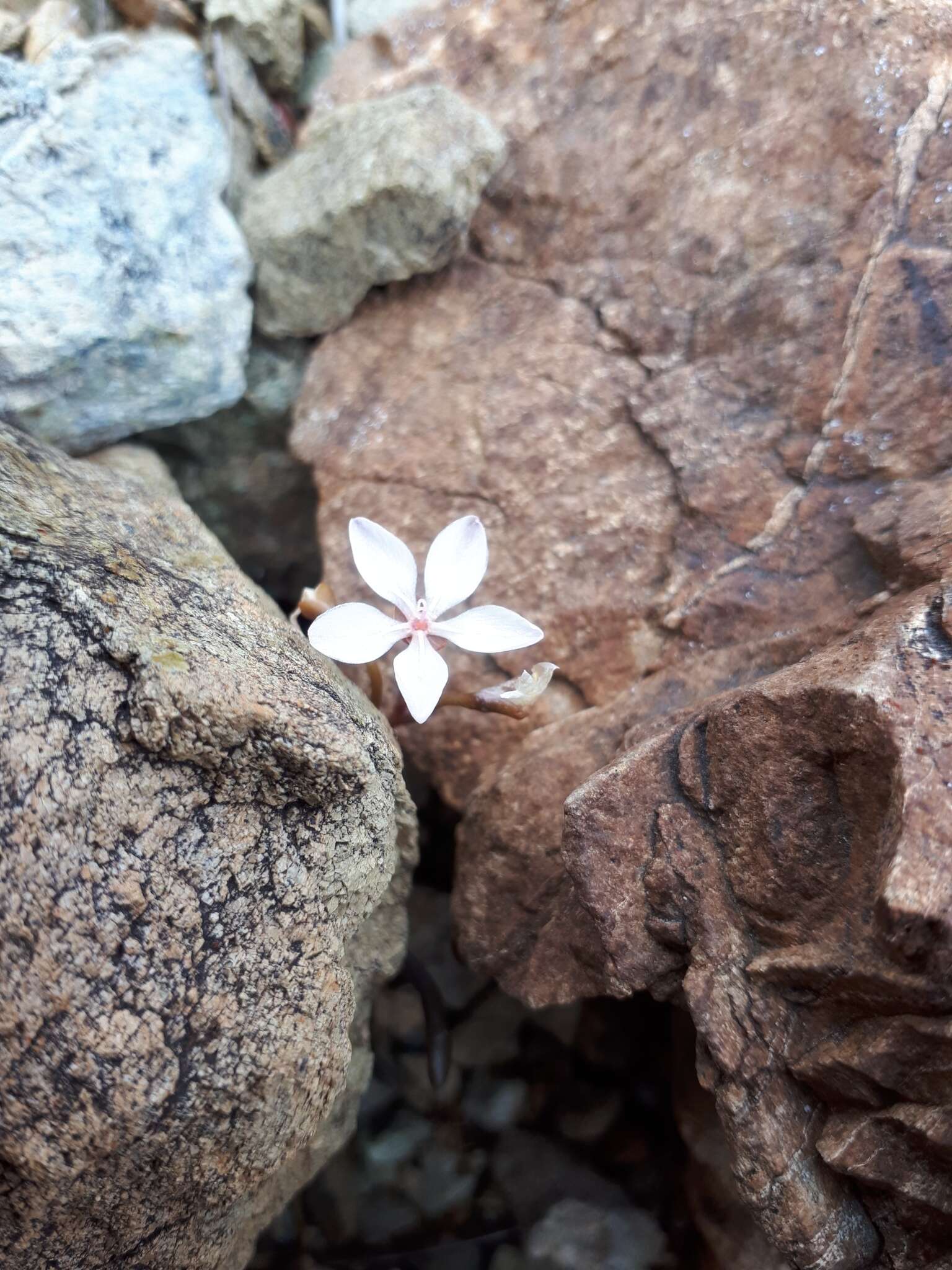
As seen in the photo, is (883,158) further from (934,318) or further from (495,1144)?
(495,1144)

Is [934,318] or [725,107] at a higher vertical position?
[725,107]

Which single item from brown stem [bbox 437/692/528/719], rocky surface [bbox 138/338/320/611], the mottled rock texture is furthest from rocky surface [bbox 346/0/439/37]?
brown stem [bbox 437/692/528/719]

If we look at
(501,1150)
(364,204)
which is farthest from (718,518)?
(501,1150)

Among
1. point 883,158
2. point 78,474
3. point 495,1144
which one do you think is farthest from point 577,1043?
point 883,158

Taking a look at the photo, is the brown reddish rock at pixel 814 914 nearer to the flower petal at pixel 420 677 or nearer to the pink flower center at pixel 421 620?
the flower petal at pixel 420 677

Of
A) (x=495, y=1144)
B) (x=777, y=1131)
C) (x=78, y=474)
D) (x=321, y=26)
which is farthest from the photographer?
(x=321, y=26)

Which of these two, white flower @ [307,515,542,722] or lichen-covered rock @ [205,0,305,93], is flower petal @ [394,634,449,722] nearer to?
white flower @ [307,515,542,722]
